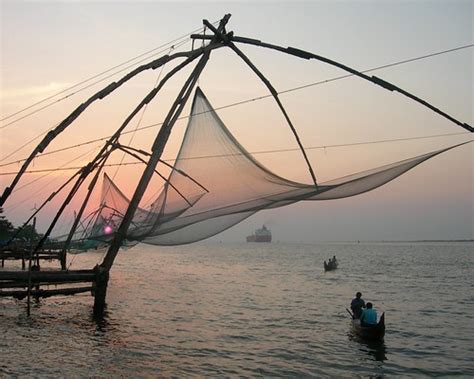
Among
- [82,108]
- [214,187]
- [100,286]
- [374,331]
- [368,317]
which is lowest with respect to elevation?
[374,331]

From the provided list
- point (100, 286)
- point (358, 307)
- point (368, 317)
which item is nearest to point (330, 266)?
point (358, 307)

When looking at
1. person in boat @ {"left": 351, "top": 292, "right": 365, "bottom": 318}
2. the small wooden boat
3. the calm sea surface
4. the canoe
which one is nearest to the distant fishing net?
the calm sea surface

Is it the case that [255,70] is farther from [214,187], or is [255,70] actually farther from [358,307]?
[358,307]

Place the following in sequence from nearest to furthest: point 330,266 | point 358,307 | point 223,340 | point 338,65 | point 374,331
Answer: point 338,65 → point 374,331 → point 223,340 → point 358,307 → point 330,266

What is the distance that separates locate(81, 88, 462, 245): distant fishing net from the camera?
9121 mm

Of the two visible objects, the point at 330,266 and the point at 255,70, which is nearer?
the point at 255,70

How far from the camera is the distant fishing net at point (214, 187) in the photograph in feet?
29.9

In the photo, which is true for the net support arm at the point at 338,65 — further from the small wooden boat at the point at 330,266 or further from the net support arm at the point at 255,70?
the small wooden boat at the point at 330,266

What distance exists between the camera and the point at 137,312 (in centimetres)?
2014

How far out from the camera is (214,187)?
394 inches

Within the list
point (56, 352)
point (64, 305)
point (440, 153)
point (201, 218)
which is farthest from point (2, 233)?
point (440, 153)

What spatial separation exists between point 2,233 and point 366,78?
6070 cm

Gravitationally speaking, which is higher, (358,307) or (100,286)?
(100,286)

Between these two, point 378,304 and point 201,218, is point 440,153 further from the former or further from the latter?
point 378,304
